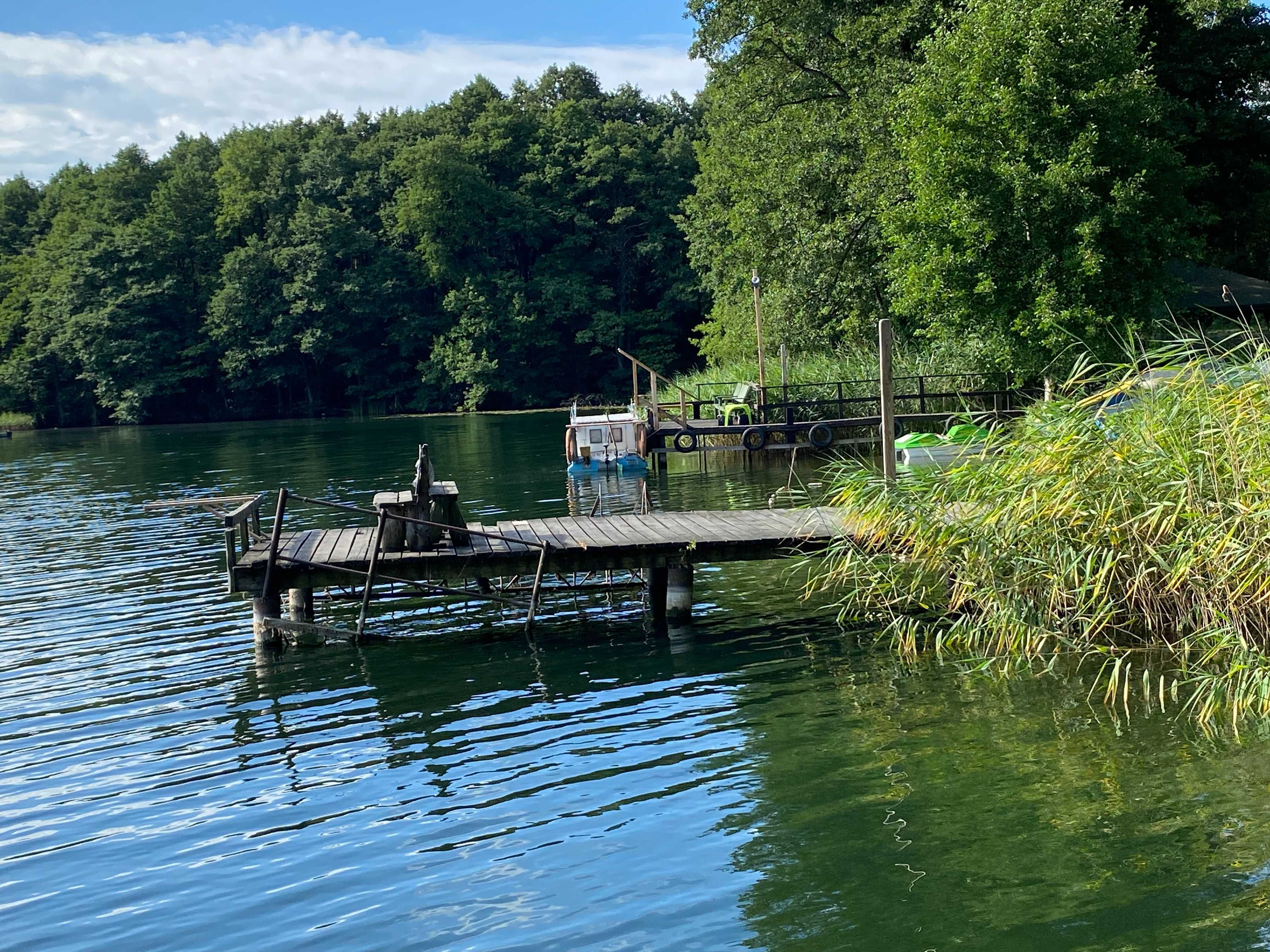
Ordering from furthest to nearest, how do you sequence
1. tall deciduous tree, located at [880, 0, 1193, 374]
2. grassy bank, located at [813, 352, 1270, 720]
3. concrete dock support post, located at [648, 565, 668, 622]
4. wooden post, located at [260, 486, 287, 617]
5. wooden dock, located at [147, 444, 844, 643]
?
tall deciduous tree, located at [880, 0, 1193, 374] → concrete dock support post, located at [648, 565, 668, 622] → wooden dock, located at [147, 444, 844, 643] → wooden post, located at [260, 486, 287, 617] → grassy bank, located at [813, 352, 1270, 720]

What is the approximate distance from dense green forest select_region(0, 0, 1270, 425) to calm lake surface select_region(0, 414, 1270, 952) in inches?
598

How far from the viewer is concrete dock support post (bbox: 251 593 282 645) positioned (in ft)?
41.9

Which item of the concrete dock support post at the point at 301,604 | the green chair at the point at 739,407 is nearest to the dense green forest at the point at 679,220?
the green chair at the point at 739,407

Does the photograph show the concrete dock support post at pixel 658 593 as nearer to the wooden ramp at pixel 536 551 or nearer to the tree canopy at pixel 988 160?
the wooden ramp at pixel 536 551

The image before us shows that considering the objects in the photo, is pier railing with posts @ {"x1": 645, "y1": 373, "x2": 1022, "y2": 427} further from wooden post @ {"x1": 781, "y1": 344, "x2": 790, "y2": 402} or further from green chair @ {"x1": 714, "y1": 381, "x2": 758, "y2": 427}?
green chair @ {"x1": 714, "y1": 381, "x2": 758, "y2": 427}

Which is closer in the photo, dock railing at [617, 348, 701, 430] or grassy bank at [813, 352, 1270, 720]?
grassy bank at [813, 352, 1270, 720]

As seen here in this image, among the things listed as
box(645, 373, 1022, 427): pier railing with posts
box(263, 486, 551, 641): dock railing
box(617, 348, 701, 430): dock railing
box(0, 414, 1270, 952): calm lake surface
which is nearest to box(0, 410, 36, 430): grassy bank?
box(617, 348, 701, 430): dock railing

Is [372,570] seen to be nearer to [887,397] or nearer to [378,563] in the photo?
[378,563]

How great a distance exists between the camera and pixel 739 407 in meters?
31.1

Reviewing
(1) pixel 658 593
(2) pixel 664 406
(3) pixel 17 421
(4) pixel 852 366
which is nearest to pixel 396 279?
(3) pixel 17 421

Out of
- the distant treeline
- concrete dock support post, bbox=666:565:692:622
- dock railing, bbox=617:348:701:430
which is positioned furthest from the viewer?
the distant treeline

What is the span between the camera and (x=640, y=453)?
30.7m

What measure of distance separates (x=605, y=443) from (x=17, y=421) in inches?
2440

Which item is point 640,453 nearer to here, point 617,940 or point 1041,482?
point 1041,482
